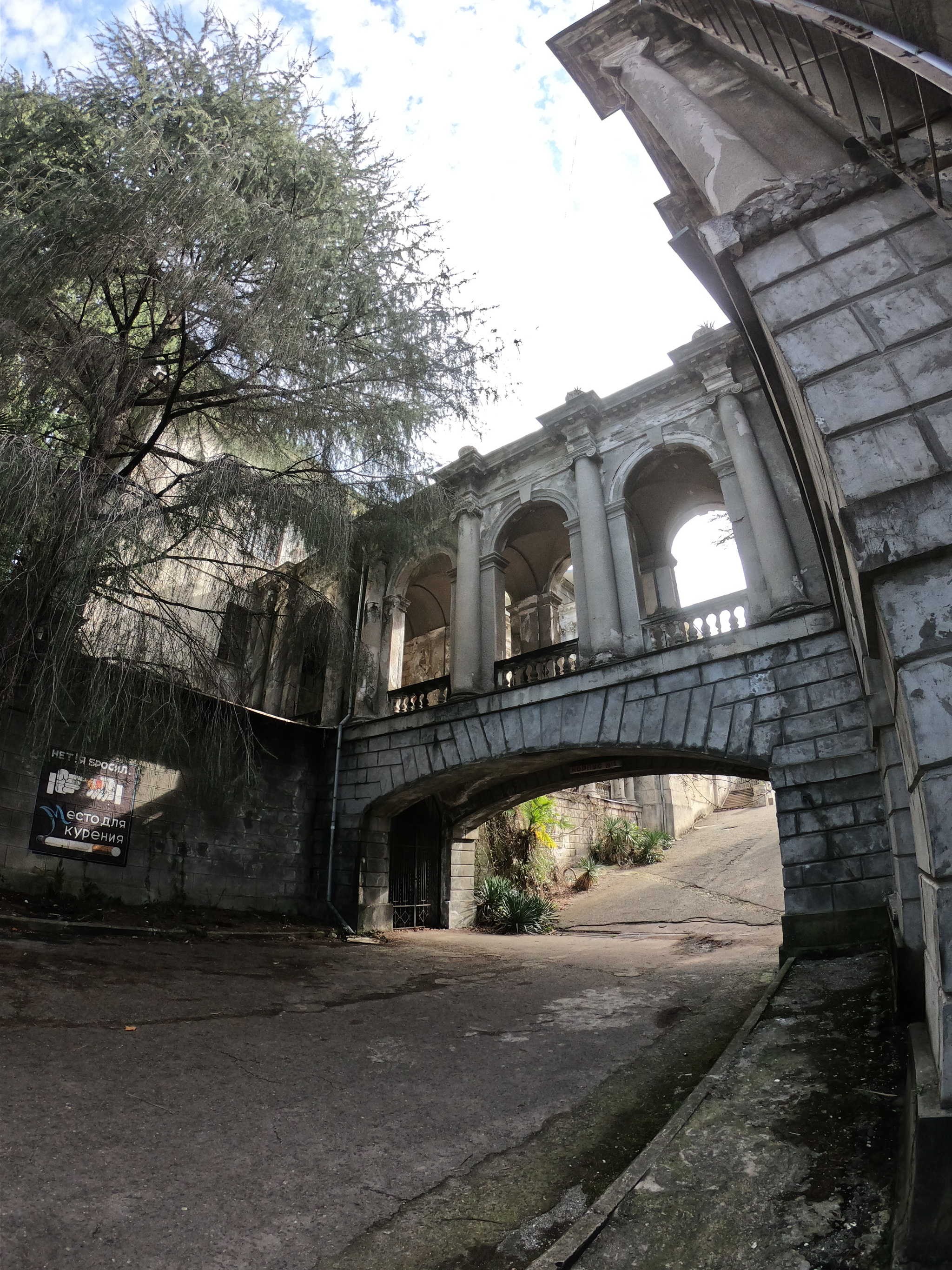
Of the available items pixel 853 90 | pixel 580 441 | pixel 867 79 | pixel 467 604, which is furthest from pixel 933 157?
pixel 467 604

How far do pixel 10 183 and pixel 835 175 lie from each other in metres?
6.94

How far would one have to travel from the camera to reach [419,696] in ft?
40.0

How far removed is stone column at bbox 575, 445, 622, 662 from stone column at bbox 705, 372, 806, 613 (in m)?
2.07

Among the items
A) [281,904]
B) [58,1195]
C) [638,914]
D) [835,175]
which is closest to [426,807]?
[281,904]

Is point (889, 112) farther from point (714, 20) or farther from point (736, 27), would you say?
point (714, 20)

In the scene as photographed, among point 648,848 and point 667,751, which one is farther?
point 648,848

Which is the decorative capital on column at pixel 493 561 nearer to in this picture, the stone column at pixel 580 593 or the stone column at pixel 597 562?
the stone column at pixel 580 593

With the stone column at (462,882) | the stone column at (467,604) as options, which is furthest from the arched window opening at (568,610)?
the stone column at (462,882)

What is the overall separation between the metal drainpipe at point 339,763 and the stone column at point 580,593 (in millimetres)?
3277

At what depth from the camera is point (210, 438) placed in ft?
27.9

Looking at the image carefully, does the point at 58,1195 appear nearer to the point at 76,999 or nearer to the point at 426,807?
the point at 76,999

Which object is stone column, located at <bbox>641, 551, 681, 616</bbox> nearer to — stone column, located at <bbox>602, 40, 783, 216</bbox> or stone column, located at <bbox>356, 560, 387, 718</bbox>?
stone column, located at <bbox>356, 560, 387, 718</bbox>

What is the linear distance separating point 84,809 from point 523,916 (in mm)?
7365

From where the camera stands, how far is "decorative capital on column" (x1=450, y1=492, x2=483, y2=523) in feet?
40.8
